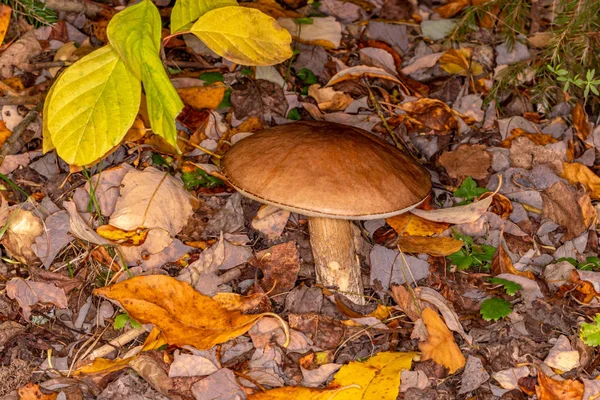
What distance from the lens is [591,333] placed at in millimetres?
2369

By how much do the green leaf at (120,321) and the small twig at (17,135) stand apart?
2.92 ft

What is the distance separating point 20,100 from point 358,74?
5.06 feet

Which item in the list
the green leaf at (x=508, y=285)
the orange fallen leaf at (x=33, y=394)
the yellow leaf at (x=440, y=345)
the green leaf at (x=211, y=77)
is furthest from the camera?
the green leaf at (x=211, y=77)

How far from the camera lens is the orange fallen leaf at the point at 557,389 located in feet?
7.52

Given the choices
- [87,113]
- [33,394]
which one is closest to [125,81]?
[87,113]

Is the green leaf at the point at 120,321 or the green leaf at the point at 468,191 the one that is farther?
the green leaf at the point at 468,191

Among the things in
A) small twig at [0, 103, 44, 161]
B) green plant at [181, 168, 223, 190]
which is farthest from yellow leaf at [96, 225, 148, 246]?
small twig at [0, 103, 44, 161]

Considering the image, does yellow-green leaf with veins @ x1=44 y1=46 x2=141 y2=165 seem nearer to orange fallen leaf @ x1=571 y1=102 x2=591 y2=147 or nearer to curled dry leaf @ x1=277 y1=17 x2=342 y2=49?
curled dry leaf @ x1=277 y1=17 x2=342 y2=49

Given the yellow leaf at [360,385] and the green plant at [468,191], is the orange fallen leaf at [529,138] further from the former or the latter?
the yellow leaf at [360,385]

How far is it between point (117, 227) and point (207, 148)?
22.3 inches

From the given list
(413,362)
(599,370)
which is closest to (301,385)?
(413,362)

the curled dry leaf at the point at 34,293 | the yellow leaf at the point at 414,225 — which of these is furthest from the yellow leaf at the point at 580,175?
the curled dry leaf at the point at 34,293

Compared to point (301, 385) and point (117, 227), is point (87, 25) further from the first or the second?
point (301, 385)

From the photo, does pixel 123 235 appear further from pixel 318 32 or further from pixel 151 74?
pixel 318 32
